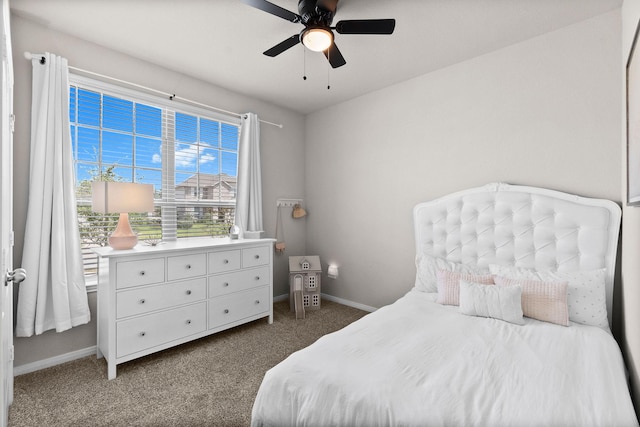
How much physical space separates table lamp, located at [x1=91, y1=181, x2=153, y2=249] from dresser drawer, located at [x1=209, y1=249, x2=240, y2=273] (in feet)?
2.12

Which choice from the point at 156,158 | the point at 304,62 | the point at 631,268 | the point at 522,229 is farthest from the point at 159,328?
the point at 631,268

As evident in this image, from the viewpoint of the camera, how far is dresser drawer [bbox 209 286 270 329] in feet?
8.85

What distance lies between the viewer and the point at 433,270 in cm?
260

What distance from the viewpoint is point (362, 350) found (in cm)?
150

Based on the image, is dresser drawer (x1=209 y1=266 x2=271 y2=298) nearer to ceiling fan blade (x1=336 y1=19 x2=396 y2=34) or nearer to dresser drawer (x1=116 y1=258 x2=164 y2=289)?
dresser drawer (x1=116 y1=258 x2=164 y2=289)

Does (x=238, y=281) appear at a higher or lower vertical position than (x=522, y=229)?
lower

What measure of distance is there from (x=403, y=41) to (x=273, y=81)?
141 centimetres

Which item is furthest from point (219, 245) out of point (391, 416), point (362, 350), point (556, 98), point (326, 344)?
point (556, 98)

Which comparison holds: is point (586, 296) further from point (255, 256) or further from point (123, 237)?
point (123, 237)

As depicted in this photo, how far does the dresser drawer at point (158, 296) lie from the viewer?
7.13 feet

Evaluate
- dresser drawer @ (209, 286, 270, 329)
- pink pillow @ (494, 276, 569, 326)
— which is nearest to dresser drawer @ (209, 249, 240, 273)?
dresser drawer @ (209, 286, 270, 329)

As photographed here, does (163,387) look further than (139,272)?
No

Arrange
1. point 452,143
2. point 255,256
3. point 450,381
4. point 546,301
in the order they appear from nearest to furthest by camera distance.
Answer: point 450,381, point 546,301, point 452,143, point 255,256

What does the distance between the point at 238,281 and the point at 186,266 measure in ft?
1.81
